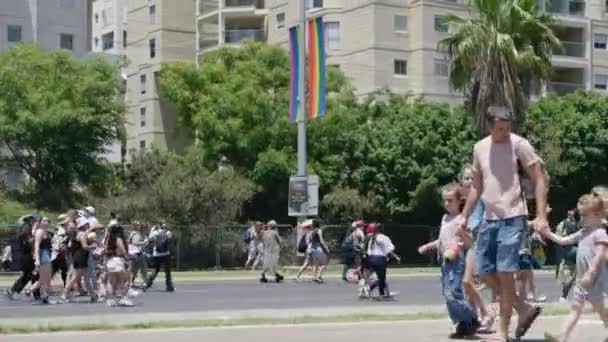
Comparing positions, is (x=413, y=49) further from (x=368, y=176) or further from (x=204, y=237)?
(x=204, y=237)

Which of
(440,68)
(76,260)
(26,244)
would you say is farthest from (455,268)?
(440,68)

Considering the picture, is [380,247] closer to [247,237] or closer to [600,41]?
[247,237]

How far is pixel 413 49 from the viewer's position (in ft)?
202

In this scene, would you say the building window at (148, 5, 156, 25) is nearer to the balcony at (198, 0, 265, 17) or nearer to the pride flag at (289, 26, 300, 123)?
the balcony at (198, 0, 265, 17)

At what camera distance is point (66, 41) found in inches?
3017

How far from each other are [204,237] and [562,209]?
58.3ft

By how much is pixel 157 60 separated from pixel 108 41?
85.6ft

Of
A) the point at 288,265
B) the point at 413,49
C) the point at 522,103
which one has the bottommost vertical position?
the point at 288,265

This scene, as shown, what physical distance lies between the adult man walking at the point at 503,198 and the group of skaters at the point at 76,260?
39.8 ft

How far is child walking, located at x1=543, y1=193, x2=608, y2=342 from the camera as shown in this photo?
33.7ft

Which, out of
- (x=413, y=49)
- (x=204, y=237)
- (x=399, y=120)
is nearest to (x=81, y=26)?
(x=413, y=49)

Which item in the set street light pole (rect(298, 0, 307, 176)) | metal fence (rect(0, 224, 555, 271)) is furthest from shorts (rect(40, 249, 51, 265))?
metal fence (rect(0, 224, 555, 271))

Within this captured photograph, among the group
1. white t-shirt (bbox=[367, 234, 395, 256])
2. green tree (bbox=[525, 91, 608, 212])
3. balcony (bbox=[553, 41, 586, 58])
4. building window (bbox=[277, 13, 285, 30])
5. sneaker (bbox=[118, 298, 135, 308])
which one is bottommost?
sneaker (bbox=[118, 298, 135, 308])

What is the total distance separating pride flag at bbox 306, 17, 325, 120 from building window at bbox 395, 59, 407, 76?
78.2ft
